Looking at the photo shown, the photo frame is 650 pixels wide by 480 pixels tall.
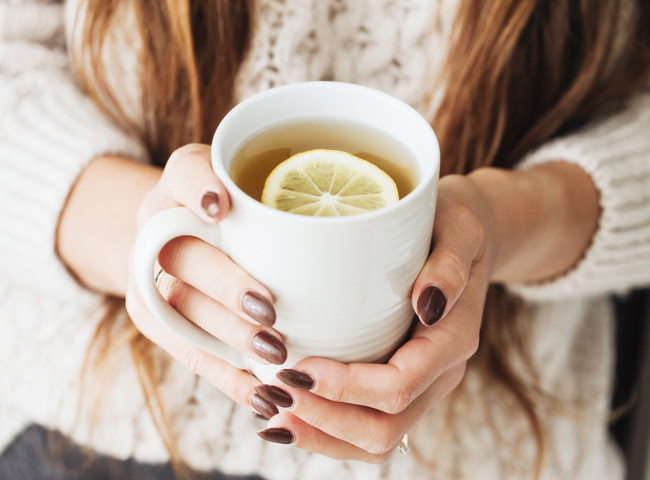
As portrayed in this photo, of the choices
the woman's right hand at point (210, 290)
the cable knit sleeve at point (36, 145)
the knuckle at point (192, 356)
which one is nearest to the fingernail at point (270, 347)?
the woman's right hand at point (210, 290)

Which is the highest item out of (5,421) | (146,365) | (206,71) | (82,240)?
(206,71)

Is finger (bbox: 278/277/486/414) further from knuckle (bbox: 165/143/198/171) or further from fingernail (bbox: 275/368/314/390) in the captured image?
knuckle (bbox: 165/143/198/171)

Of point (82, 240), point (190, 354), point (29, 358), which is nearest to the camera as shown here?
point (190, 354)

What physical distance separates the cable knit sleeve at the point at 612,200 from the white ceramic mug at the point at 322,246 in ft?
1.29

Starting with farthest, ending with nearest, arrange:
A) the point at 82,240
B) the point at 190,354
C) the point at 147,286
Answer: the point at 82,240 → the point at 190,354 → the point at 147,286

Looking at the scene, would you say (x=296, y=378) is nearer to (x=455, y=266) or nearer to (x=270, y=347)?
(x=270, y=347)

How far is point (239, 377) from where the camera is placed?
52 centimetres

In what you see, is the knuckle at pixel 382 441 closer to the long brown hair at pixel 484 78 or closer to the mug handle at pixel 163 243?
the mug handle at pixel 163 243

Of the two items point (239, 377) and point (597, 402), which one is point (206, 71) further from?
point (597, 402)

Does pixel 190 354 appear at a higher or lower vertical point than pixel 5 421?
higher

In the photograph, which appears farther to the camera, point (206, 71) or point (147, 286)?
point (206, 71)

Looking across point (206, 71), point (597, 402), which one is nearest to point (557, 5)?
point (206, 71)

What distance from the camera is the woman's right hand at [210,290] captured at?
0.43 meters

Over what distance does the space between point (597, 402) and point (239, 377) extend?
631 mm
